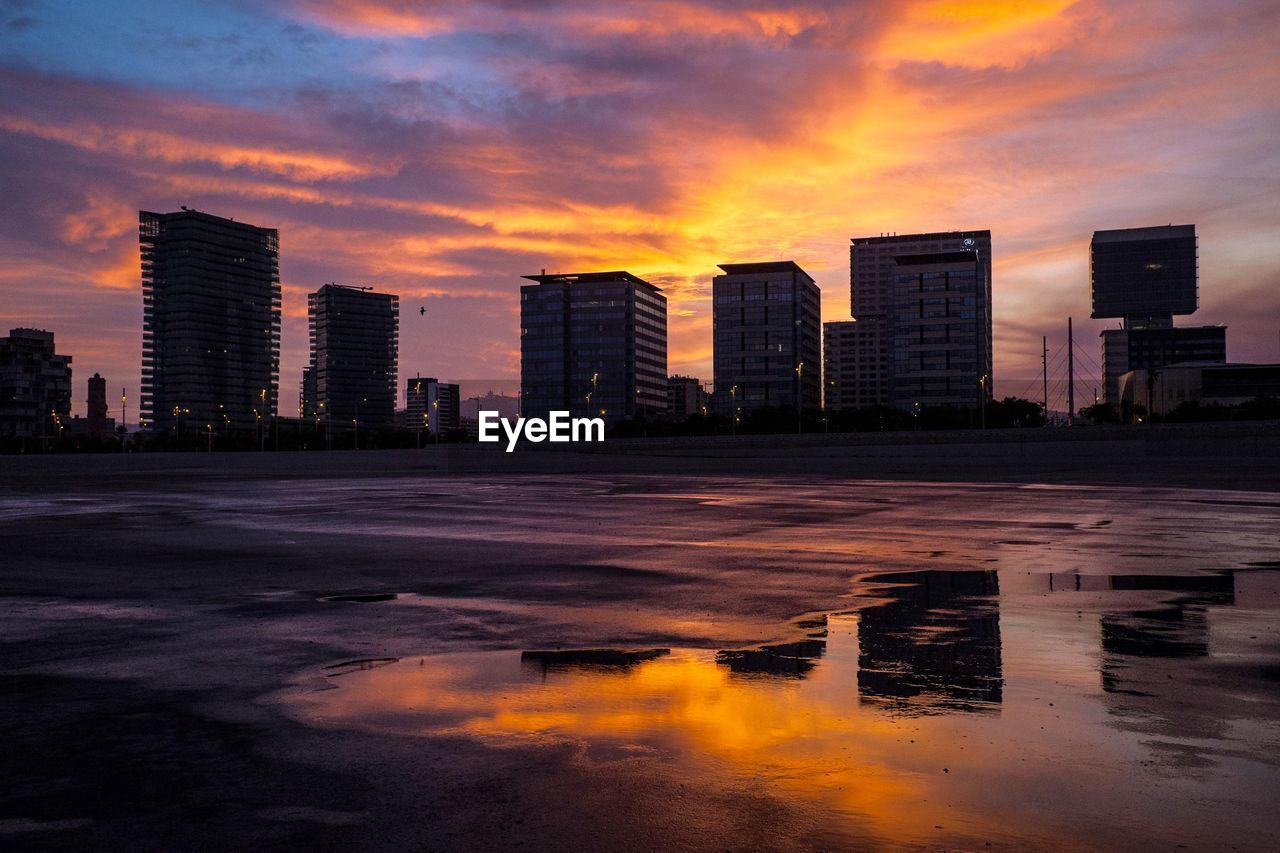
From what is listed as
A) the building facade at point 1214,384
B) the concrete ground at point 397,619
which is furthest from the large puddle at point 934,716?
the building facade at point 1214,384

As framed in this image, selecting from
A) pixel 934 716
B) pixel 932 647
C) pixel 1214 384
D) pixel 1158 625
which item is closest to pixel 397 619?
pixel 932 647

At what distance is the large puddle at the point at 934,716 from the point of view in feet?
14.7

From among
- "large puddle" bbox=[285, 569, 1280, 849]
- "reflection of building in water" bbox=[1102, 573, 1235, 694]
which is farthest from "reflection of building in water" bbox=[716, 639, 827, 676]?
"reflection of building in water" bbox=[1102, 573, 1235, 694]

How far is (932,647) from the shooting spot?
8.20 metres

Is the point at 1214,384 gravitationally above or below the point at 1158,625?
above

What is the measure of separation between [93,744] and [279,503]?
83.8ft

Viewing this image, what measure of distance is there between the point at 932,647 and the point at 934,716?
7.42 ft

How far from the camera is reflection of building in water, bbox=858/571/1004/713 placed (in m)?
6.55

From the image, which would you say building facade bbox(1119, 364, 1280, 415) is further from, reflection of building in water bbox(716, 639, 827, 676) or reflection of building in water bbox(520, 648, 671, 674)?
reflection of building in water bbox(520, 648, 671, 674)

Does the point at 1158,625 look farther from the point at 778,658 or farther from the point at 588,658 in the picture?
the point at 588,658

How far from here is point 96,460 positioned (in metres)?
83.1

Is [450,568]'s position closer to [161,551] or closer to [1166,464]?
[161,551]

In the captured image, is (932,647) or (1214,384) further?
(1214,384)

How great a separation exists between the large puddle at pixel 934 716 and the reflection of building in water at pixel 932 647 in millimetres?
34
